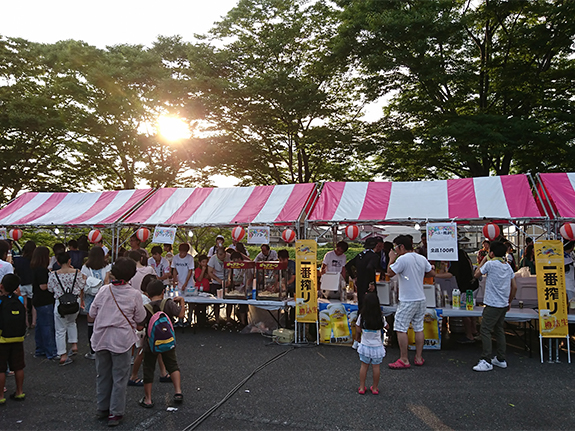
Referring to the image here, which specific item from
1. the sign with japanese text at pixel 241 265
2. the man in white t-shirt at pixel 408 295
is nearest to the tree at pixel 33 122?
the sign with japanese text at pixel 241 265

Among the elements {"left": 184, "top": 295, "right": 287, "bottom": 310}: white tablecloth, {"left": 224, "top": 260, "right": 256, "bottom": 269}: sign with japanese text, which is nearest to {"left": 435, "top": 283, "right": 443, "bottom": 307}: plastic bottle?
{"left": 184, "top": 295, "right": 287, "bottom": 310}: white tablecloth

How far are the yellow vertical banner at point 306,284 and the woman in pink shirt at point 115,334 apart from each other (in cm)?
357

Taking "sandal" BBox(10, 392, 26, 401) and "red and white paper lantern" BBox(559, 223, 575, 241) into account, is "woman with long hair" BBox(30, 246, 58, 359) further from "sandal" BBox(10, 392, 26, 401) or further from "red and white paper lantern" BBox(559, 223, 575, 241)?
"red and white paper lantern" BBox(559, 223, 575, 241)

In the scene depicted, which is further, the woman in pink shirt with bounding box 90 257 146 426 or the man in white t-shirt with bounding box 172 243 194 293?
the man in white t-shirt with bounding box 172 243 194 293

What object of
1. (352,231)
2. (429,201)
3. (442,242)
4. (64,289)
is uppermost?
(429,201)

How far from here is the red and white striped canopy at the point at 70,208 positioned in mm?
9414

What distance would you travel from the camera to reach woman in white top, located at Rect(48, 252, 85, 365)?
5570 millimetres

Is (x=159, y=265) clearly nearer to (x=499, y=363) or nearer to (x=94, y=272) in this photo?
(x=94, y=272)

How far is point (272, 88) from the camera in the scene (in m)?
13.6

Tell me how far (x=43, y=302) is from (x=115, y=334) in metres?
2.73

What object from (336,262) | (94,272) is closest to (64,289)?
(94,272)

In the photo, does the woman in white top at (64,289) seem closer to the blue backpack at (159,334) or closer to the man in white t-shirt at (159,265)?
the blue backpack at (159,334)

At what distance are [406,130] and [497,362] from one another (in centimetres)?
953

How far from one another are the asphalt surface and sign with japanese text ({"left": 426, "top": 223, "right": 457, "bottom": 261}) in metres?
1.58
